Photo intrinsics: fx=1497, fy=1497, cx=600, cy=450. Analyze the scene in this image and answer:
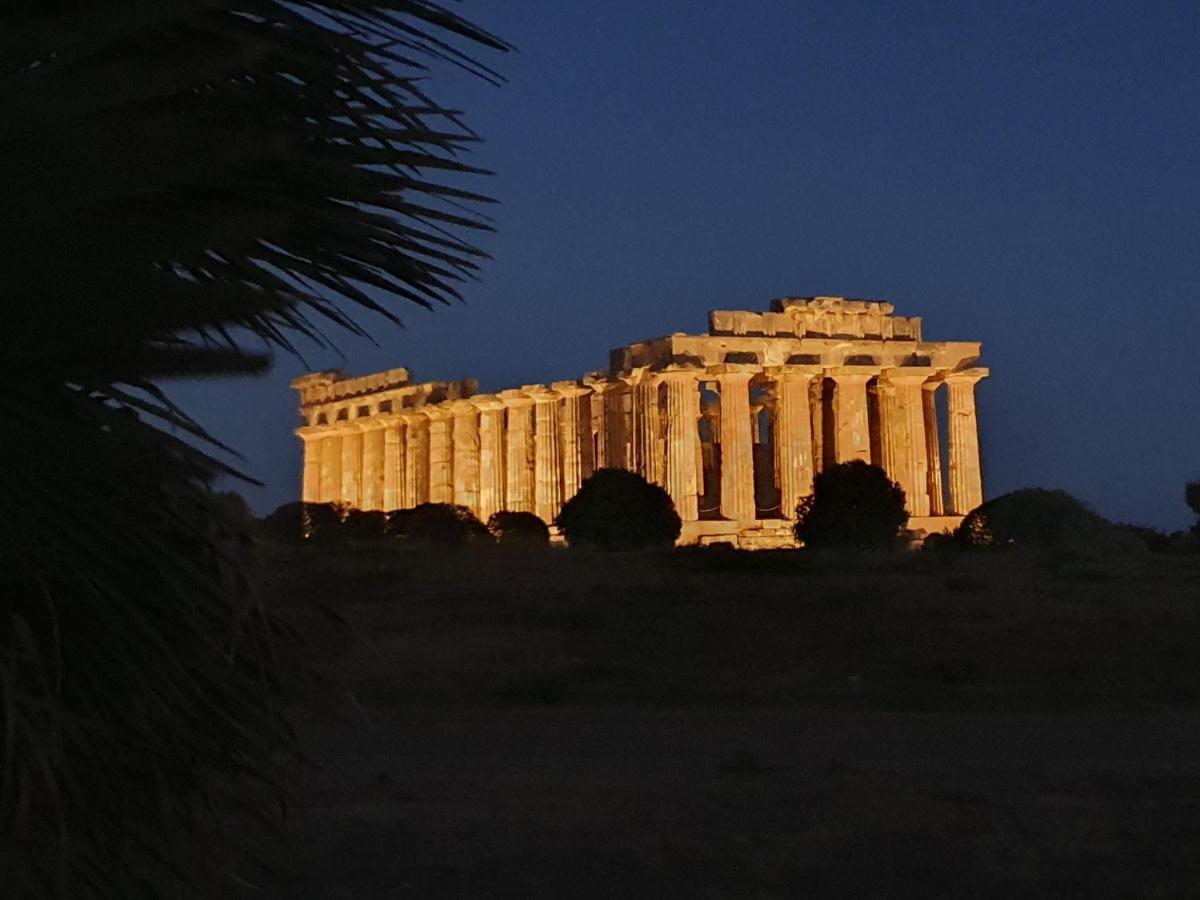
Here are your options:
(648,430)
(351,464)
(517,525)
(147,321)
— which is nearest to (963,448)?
(648,430)

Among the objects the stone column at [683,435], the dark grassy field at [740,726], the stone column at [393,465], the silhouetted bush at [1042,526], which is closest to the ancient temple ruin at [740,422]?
the stone column at [683,435]

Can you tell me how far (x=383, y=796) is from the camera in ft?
26.8

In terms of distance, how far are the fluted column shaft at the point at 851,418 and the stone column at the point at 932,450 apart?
2237 mm

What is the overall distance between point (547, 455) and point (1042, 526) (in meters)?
16.5

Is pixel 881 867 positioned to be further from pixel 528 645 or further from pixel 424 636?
pixel 424 636

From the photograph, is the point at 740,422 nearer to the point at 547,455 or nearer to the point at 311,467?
the point at 547,455

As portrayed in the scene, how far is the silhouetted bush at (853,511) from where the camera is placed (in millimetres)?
29953

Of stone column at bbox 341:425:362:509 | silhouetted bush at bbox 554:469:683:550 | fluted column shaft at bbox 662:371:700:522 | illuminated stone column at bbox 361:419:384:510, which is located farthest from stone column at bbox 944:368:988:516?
stone column at bbox 341:425:362:509

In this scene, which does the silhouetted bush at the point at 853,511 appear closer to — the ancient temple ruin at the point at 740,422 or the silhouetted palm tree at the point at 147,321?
the ancient temple ruin at the point at 740,422

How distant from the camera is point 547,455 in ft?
137

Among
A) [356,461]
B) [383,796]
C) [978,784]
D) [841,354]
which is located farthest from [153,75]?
[356,461]

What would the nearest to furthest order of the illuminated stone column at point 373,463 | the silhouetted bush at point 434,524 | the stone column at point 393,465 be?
1. the silhouetted bush at point 434,524
2. the stone column at point 393,465
3. the illuminated stone column at point 373,463

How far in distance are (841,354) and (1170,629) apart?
2235cm

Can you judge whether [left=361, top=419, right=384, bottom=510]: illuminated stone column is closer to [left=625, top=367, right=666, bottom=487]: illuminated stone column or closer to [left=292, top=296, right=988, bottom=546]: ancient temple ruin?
[left=292, top=296, right=988, bottom=546]: ancient temple ruin
